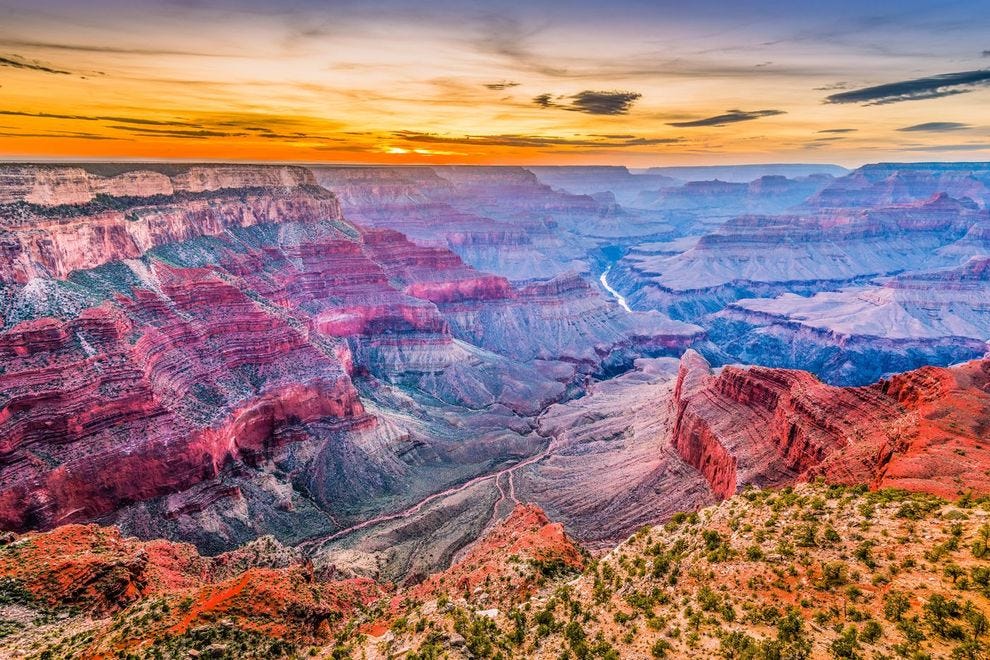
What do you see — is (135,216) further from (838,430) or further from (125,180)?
(838,430)

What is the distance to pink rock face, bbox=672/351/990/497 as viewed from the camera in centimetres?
2664

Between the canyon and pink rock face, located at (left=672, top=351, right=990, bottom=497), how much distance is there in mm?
184

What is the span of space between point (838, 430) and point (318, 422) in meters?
49.2

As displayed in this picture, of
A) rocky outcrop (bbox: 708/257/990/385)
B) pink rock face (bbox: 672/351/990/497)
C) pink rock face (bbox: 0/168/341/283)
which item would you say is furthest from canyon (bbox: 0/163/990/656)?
rocky outcrop (bbox: 708/257/990/385)

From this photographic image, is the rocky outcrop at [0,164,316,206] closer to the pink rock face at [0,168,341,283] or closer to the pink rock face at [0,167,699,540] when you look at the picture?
the pink rock face at [0,168,341,283]

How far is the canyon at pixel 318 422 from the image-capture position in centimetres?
2927

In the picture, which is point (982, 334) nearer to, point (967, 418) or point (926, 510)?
point (967, 418)

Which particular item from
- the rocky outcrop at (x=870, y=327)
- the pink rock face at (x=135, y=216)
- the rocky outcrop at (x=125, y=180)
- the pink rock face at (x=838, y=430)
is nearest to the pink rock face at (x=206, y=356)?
the pink rock face at (x=135, y=216)

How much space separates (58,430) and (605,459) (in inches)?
1866

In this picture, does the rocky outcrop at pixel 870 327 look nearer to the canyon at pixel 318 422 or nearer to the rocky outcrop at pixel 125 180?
the canyon at pixel 318 422

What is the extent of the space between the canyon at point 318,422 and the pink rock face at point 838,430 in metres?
0.18

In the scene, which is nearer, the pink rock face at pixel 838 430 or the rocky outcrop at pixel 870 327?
the pink rock face at pixel 838 430

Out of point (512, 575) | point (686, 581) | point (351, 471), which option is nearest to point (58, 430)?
point (351, 471)

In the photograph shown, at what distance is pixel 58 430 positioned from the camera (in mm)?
41969
